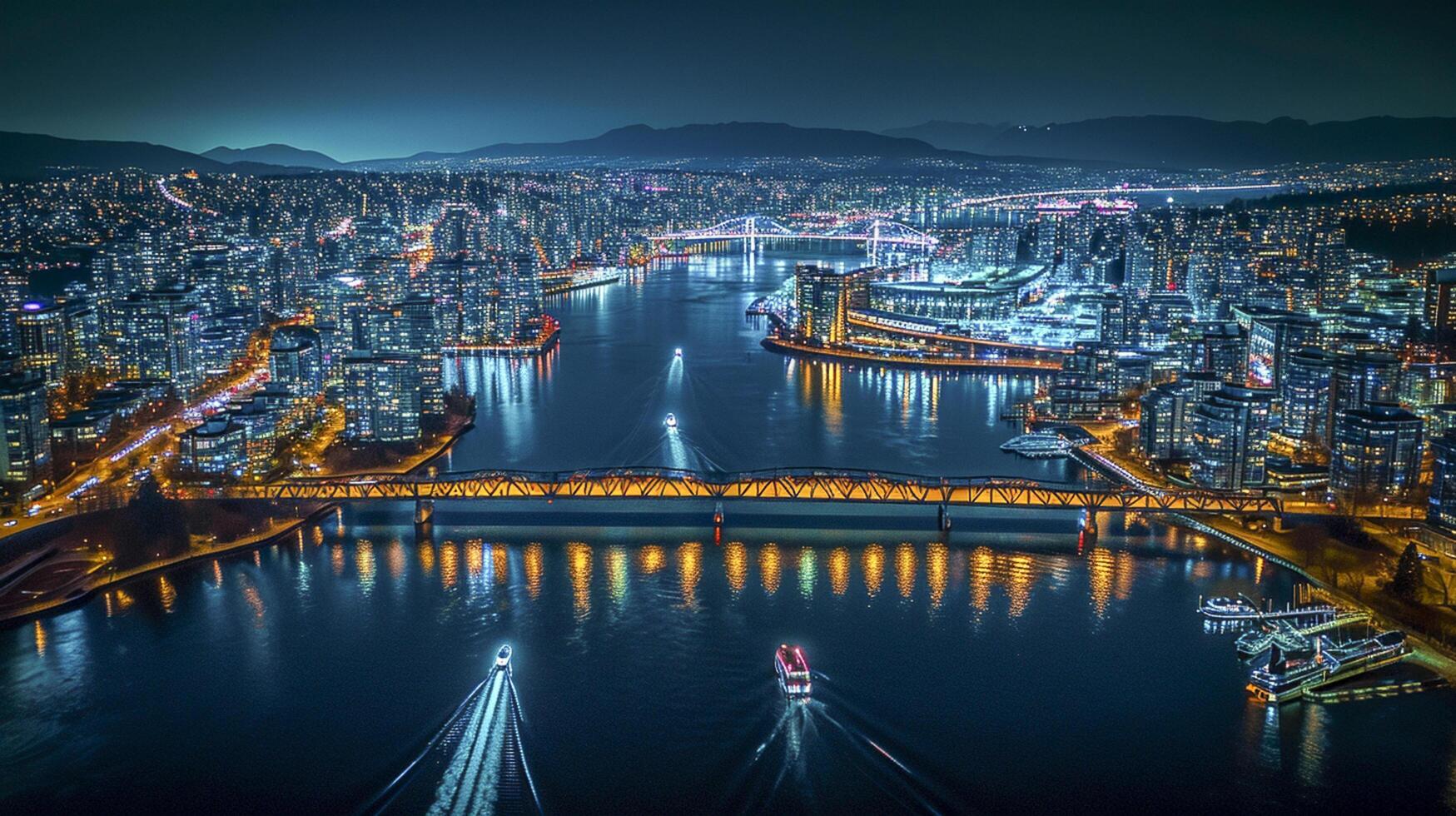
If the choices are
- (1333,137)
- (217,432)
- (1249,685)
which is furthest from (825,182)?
(1249,685)

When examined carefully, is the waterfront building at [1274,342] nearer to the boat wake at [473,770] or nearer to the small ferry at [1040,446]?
the small ferry at [1040,446]

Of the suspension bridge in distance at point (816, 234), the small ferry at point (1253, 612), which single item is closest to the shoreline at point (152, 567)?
the small ferry at point (1253, 612)

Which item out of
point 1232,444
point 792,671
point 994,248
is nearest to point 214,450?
point 792,671

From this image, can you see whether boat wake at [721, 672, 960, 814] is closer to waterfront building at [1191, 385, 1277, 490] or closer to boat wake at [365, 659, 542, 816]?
boat wake at [365, 659, 542, 816]

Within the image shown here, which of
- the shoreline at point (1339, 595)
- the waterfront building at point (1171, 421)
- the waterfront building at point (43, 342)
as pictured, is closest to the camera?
the shoreline at point (1339, 595)

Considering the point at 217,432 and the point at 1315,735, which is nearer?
the point at 1315,735

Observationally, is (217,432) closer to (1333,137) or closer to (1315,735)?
(1315,735)

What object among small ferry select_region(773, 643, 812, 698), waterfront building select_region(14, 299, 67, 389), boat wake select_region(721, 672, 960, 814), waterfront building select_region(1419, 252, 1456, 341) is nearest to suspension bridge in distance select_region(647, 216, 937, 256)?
waterfront building select_region(1419, 252, 1456, 341)
